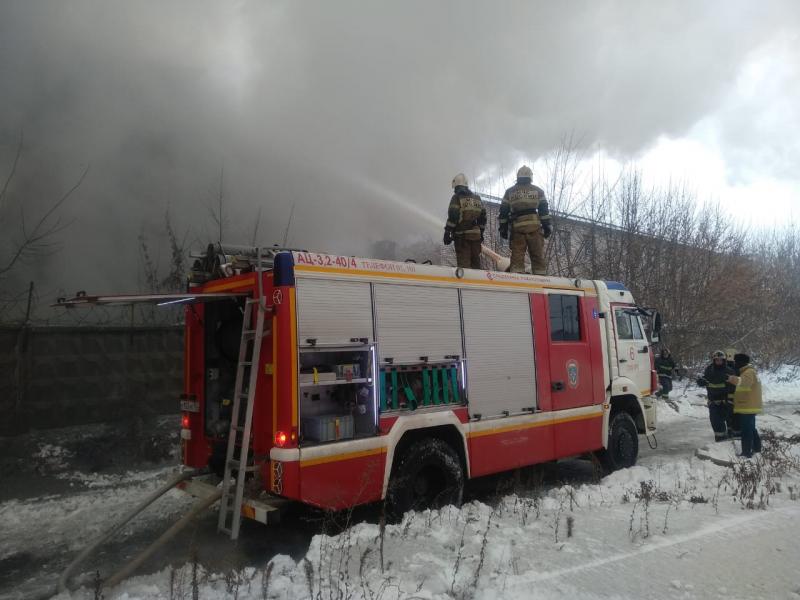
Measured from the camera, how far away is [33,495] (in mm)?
6062

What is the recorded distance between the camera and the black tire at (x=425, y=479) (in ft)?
15.5

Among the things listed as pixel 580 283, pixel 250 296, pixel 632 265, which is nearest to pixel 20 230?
pixel 250 296

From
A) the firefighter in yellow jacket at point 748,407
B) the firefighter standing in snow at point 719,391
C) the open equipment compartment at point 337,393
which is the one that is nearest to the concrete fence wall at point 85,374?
the open equipment compartment at point 337,393

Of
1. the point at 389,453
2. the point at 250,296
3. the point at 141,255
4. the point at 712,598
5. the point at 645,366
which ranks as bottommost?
the point at 712,598

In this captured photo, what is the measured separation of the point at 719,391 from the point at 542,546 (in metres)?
6.24

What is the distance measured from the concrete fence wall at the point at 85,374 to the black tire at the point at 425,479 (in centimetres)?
456

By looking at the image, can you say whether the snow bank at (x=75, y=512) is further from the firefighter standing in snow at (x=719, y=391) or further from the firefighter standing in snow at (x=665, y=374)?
the firefighter standing in snow at (x=665, y=374)

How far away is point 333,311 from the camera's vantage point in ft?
14.4

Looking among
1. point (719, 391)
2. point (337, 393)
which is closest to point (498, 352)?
point (337, 393)

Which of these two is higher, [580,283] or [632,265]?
[632,265]

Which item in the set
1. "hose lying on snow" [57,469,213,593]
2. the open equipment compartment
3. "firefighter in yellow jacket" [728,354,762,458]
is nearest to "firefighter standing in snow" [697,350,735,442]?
"firefighter in yellow jacket" [728,354,762,458]

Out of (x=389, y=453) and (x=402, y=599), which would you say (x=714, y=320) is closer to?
(x=389, y=453)

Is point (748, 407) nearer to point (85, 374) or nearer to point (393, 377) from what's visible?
point (393, 377)

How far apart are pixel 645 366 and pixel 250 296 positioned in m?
5.39
